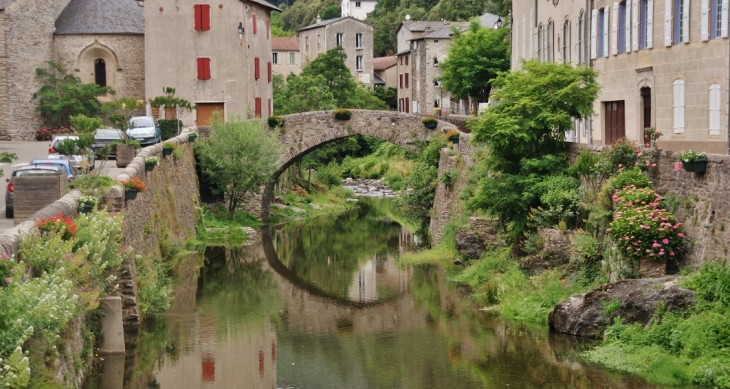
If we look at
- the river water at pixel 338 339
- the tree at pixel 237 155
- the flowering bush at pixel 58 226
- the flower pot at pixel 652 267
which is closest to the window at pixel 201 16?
the tree at pixel 237 155

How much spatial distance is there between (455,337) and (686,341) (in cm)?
548

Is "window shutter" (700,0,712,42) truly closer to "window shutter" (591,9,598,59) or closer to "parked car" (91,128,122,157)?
"window shutter" (591,9,598,59)

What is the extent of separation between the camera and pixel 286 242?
37719 mm

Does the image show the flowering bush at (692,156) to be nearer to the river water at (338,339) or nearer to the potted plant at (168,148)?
the river water at (338,339)

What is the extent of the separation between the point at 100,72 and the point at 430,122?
1980cm

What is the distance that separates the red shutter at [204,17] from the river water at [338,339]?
1771 centimetres

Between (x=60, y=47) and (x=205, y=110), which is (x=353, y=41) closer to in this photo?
(x=60, y=47)

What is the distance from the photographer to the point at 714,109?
24328mm

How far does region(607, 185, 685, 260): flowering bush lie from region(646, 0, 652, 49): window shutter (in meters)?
8.96

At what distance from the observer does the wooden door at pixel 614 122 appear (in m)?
30.6

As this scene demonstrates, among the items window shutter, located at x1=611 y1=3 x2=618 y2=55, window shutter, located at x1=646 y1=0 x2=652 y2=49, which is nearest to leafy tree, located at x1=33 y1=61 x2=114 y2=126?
window shutter, located at x1=611 y1=3 x2=618 y2=55

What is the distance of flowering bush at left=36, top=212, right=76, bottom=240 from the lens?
1491cm

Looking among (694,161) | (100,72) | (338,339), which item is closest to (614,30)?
(694,161)

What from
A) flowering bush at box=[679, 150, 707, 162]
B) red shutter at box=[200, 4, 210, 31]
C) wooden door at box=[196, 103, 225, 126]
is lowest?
flowering bush at box=[679, 150, 707, 162]
